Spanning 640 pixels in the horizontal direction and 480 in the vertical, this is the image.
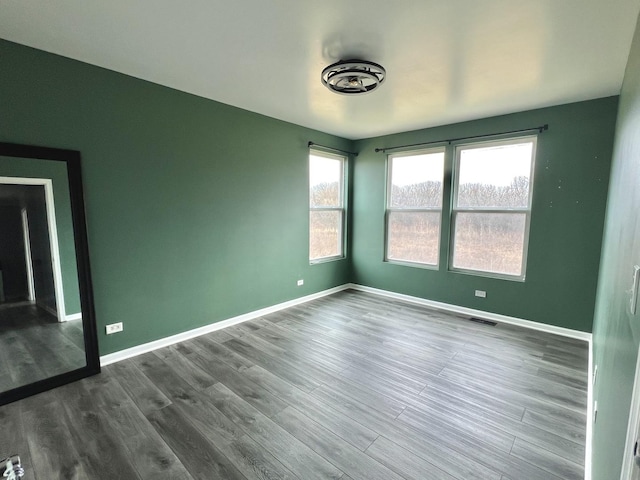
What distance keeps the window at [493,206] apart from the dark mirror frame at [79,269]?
4288mm

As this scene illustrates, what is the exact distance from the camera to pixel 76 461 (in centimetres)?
171

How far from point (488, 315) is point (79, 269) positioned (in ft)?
15.2

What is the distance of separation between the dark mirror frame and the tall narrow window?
3983 mm

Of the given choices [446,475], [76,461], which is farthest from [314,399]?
[76,461]

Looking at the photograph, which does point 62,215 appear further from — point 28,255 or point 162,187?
point 162,187

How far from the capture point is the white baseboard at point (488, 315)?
134 inches

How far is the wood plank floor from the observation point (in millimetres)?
1698

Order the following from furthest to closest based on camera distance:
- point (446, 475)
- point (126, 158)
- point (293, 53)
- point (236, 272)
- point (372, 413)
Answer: point (236, 272) < point (126, 158) < point (293, 53) < point (372, 413) < point (446, 475)

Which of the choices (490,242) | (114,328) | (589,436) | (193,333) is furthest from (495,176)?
(114,328)

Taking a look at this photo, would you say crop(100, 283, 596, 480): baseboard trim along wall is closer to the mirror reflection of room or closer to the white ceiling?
the mirror reflection of room

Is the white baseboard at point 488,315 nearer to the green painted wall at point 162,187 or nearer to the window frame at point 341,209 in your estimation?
the window frame at point 341,209

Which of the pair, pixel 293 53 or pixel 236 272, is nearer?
pixel 293 53

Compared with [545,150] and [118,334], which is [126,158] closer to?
[118,334]

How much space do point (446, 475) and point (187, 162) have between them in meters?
3.36
